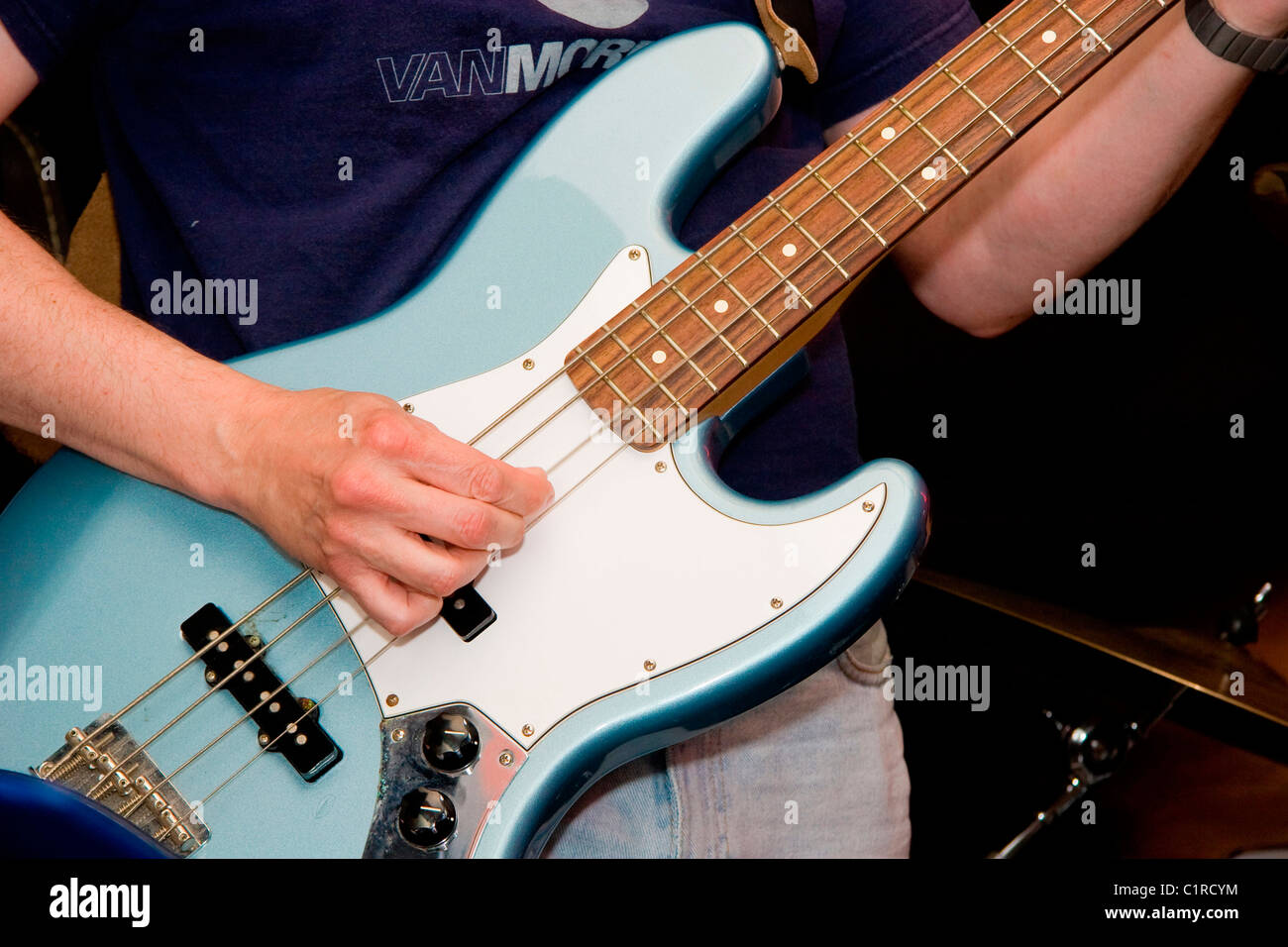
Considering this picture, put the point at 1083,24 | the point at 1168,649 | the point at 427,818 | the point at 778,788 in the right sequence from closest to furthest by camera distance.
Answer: the point at 427,818, the point at 1083,24, the point at 778,788, the point at 1168,649

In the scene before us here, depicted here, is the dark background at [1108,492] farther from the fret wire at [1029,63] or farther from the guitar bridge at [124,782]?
the guitar bridge at [124,782]

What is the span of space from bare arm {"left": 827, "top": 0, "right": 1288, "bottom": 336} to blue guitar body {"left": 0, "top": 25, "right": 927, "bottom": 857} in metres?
0.35

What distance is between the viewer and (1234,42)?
72cm

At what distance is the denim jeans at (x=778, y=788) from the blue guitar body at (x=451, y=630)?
0.13m

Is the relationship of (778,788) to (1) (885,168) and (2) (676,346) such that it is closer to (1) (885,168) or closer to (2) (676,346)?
(2) (676,346)

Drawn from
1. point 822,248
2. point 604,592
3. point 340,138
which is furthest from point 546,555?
point 340,138

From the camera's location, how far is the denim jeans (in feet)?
2.56

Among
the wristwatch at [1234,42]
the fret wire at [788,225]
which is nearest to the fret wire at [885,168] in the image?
the fret wire at [788,225]

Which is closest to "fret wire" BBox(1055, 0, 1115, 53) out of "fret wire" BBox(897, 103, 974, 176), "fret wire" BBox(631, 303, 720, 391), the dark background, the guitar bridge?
"fret wire" BBox(897, 103, 974, 176)

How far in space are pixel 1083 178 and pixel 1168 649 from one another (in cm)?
53

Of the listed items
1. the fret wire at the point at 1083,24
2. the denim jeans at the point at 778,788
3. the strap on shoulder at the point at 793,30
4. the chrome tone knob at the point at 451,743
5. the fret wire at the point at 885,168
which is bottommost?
the denim jeans at the point at 778,788

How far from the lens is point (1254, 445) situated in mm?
1195

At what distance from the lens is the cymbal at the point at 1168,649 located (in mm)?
959

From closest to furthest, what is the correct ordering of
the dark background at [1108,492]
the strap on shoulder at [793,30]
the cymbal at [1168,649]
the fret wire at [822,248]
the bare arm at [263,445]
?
the bare arm at [263,445], the fret wire at [822,248], the strap on shoulder at [793,30], the cymbal at [1168,649], the dark background at [1108,492]
